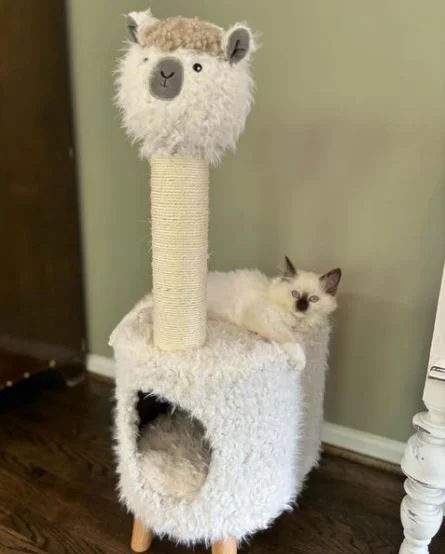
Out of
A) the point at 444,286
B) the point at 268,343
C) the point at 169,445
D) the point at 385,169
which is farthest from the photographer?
the point at 385,169

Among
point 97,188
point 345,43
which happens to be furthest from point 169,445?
point 345,43

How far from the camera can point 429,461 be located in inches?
44.1

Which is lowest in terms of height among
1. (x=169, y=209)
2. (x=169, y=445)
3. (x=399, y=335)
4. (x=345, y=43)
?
(x=169, y=445)

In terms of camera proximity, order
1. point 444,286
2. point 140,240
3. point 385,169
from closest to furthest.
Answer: point 444,286 → point 385,169 → point 140,240

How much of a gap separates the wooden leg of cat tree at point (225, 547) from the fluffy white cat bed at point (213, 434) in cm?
2

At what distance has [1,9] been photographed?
1532 mm

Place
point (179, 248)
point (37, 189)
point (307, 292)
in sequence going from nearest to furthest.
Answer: point (179, 248) → point (307, 292) → point (37, 189)

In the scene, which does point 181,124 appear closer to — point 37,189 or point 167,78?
point 167,78

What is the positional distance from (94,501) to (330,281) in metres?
0.81

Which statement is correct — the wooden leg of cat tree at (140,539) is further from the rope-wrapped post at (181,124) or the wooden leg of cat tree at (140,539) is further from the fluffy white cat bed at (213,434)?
the rope-wrapped post at (181,124)

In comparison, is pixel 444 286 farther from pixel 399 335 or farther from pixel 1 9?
pixel 1 9

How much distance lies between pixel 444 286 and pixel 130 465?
0.74 m

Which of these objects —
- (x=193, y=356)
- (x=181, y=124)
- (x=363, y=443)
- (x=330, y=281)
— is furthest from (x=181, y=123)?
(x=363, y=443)

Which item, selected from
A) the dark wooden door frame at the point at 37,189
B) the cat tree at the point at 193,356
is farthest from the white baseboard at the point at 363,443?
the dark wooden door frame at the point at 37,189
